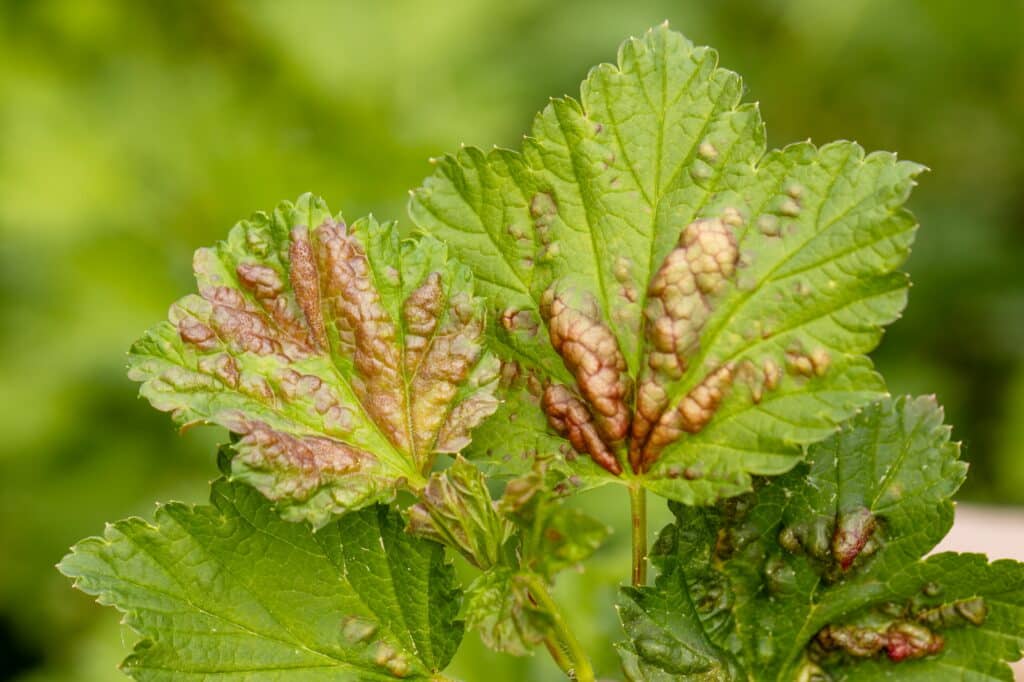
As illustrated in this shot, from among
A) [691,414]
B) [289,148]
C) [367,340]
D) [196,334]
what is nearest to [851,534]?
[691,414]

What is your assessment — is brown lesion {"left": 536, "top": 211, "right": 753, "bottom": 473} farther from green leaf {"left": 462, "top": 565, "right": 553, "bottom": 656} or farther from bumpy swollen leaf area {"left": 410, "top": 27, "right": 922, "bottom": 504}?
green leaf {"left": 462, "top": 565, "right": 553, "bottom": 656}

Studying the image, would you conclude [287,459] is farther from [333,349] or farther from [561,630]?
[561,630]

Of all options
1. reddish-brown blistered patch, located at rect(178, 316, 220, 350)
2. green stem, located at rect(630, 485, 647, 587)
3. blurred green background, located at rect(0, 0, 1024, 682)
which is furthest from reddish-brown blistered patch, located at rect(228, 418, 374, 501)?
blurred green background, located at rect(0, 0, 1024, 682)

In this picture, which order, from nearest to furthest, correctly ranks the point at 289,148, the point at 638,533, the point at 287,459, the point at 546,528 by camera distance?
the point at 546,528 → the point at 287,459 → the point at 638,533 → the point at 289,148

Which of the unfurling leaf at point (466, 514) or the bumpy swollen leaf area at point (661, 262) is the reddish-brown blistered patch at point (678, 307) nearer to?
the bumpy swollen leaf area at point (661, 262)

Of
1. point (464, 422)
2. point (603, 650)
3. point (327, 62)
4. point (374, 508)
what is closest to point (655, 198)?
point (464, 422)

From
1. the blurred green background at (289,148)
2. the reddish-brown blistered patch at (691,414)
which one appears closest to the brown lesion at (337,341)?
the reddish-brown blistered patch at (691,414)
